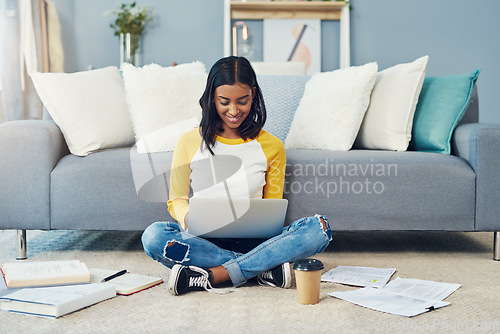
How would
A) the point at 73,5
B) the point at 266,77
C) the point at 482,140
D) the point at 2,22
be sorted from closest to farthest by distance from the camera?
the point at 482,140
the point at 266,77
the point at 2,22
the point at 73,5

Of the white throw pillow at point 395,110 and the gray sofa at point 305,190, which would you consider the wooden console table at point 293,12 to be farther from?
the gray sofa at point 305,190

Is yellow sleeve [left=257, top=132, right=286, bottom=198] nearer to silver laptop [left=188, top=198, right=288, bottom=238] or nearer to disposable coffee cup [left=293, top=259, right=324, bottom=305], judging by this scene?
silver laptop [left=188, top=198, right=288, bottom=238]

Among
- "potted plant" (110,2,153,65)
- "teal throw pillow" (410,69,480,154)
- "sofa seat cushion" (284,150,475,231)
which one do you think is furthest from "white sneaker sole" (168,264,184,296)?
"potted plant" (110,2,153,65)

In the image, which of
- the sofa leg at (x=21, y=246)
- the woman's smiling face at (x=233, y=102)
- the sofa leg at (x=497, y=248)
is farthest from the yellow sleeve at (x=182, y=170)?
the sofa leg at (x=497, y=248)

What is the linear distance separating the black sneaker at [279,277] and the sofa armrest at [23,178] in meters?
0.97

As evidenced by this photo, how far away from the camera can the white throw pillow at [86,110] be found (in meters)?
2.27

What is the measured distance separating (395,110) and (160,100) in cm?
108

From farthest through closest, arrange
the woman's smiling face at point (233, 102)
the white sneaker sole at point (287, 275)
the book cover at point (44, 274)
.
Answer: the woman's smiling face at point (233, 102) < the white sneaker sole at point (287, 275) < the book cover at point (44, 274)

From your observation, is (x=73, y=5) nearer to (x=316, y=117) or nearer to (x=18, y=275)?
(x=316, y=117)

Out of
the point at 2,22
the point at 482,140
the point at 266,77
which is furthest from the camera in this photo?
the point at 2,22

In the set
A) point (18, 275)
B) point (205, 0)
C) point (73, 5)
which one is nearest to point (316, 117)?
point (18, 275)

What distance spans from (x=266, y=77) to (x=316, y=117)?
40 cm

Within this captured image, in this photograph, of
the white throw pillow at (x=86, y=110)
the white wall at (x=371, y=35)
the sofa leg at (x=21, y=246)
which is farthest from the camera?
the white wall at (x=371, y=35)

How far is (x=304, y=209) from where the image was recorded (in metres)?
2.17
